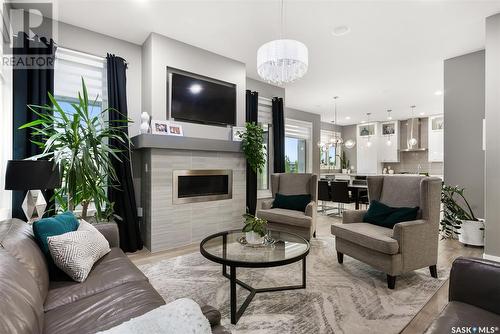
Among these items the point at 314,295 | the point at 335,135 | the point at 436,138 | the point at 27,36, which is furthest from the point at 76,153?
the point at 436,138

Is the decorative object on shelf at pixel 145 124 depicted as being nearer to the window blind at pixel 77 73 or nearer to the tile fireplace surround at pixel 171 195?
the tile fireplace surround at pixel 171 195

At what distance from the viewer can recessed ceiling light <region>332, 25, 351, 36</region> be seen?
10.8 feet

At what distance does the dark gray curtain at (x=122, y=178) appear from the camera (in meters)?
3.39

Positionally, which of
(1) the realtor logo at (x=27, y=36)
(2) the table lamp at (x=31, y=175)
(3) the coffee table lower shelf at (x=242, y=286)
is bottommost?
(3) the coffee table lower shelf at (x=242, y=286)

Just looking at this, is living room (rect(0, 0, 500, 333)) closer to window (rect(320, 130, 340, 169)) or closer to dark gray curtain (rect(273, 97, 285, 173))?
dark gray curtain (rect(273, 97, 285, 173))

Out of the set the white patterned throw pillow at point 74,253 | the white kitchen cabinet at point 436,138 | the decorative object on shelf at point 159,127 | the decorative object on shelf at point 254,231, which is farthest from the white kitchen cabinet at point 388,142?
the white patterned throw pillow at point 74,253

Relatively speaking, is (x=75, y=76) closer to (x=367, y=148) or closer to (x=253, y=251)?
(x=253, y=251)

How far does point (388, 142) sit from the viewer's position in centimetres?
911

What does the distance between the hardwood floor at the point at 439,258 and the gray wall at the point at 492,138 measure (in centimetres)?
37

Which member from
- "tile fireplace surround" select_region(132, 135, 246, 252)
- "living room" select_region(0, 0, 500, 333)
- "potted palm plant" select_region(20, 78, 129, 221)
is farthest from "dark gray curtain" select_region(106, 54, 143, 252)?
"potted palm plant" select_region(20, 78, 129, 221)

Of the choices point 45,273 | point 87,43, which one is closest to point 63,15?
point 87,43

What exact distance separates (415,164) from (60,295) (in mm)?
10295

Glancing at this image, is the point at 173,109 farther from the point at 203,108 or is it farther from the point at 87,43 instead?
the point at 87,43

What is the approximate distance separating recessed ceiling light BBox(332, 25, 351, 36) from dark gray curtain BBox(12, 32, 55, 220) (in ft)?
11.6
